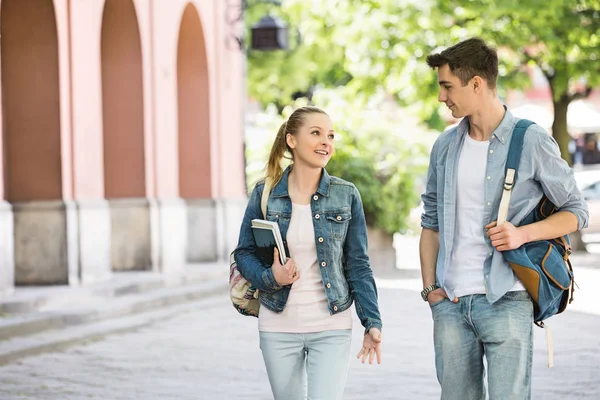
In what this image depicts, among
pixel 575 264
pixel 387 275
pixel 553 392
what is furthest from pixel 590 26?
pixel 553 392

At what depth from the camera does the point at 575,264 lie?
21.2 m

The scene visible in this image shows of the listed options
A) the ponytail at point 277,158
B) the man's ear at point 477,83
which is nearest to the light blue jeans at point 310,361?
the ponytail at point 277,158

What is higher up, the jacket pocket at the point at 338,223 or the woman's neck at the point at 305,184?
the woman's neck at the point at 305,184

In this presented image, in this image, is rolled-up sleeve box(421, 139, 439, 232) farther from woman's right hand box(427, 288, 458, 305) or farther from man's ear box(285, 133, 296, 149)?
man's ear box(285, 133, 296, 149)

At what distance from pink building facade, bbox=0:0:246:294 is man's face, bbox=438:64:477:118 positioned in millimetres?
8654

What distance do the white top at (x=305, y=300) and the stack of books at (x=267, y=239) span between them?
3.0 inches

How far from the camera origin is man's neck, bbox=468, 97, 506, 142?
480cm

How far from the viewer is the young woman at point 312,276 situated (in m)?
4.93

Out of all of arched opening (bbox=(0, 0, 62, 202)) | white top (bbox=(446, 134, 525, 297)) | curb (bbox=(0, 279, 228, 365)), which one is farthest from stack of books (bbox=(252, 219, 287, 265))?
arched opening (bbox=(0, 0, 62, 202))

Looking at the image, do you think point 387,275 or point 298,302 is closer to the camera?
point 298,302

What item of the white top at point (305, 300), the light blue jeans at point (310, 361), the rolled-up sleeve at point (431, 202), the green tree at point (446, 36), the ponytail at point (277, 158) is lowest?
the light blue jeans at point (310, 361)

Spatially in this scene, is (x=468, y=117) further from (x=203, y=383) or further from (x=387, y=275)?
(x=387, y=275)

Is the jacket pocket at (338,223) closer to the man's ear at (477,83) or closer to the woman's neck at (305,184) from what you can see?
the woman's neck at (305,184)

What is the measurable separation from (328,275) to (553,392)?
3758mm
